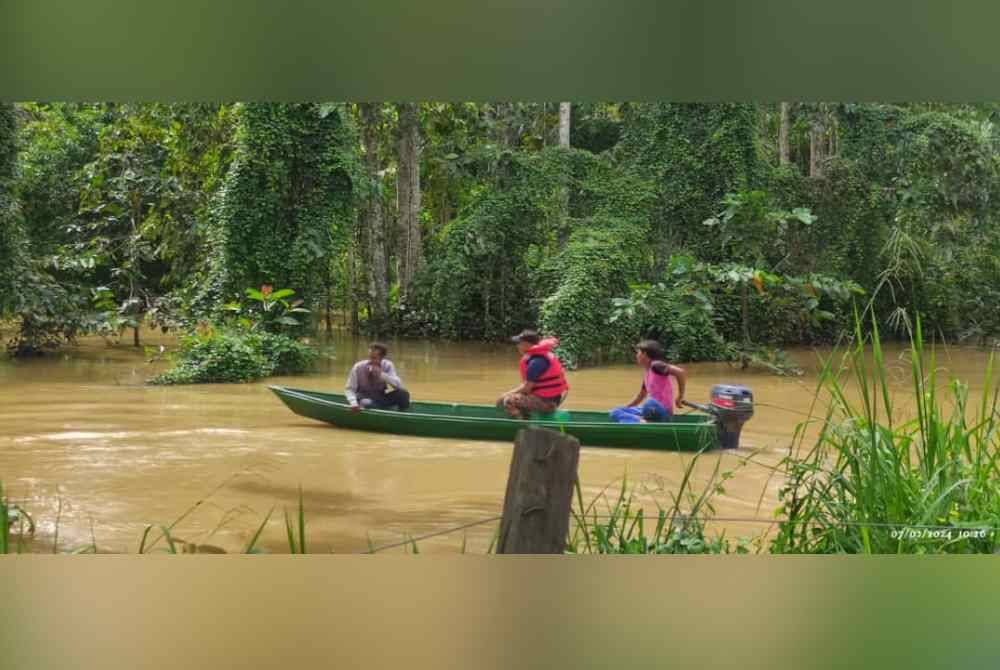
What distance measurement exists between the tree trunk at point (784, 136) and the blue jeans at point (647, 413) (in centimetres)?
453

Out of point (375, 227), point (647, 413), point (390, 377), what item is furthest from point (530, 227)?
point (647, 413)

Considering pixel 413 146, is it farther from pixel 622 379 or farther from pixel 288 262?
pixel 622 379

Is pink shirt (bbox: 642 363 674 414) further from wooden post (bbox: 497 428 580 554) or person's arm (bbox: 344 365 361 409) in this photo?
wooden post (bbox: 497 428 580 554)

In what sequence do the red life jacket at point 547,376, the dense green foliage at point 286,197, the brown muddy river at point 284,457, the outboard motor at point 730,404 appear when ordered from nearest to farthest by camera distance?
the brown muddy river at point 284,457 < the outboard motor at point 730,404 < the red life jacket at point 547,376 < the dense green foliage at point 286,197

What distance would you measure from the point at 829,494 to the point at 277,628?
147 cm

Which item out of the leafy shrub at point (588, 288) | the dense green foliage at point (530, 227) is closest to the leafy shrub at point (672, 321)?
the dense green foliage at point (530, 227)

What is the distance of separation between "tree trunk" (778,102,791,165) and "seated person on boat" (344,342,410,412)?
479 cm

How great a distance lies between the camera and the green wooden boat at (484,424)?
509 cm

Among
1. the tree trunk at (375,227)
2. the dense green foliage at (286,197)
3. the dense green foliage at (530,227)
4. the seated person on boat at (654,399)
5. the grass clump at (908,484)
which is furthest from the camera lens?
the tree trunk at (375,227)

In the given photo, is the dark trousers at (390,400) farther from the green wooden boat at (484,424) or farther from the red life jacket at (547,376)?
the red life jacket at (547,376)

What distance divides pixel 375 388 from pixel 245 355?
1.50m

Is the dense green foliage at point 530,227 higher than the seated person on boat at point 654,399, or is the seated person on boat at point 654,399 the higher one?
the dense green foliage at point 530,227

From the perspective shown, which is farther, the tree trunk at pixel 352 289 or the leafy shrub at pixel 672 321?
the tree trunk at pixel 352 289

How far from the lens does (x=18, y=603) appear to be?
2760 millimetres
